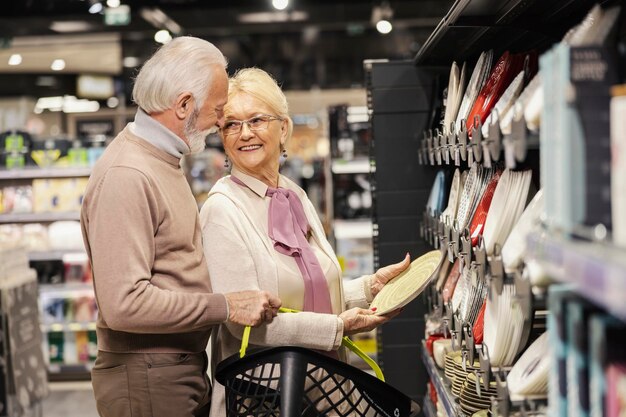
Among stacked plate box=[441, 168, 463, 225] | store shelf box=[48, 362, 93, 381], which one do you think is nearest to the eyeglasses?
stacked plate box=[441, 168, 463, 225]

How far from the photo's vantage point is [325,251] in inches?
112

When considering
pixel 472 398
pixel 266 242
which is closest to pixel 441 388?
pixel 472 398

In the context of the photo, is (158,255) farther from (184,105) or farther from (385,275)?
(385,275)

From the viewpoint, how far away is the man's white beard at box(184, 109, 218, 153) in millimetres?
2485

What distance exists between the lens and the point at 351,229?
269 inches

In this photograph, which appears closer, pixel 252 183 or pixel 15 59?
pixel 252 183

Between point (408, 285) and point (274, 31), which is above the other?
point (274, 31)

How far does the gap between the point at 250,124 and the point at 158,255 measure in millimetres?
608

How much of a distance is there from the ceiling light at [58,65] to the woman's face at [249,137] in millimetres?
7127

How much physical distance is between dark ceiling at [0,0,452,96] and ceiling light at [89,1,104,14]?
5 cm

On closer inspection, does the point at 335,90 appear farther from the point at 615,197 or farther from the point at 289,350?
the point at 615,197

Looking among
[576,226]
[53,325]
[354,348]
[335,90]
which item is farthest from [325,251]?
[335,90]

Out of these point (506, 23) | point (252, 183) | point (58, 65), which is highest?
point (58, 65)

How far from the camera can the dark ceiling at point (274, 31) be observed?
8.52 m
